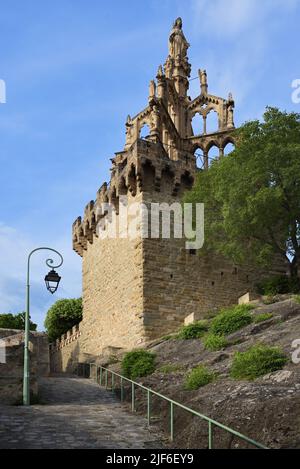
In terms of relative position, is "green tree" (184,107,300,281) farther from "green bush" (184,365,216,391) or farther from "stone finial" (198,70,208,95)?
"stone finial" (198,70,208,95)

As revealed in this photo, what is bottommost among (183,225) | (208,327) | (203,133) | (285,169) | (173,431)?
(173,431)

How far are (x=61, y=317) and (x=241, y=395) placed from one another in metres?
35.1

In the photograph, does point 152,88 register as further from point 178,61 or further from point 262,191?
point 262,191

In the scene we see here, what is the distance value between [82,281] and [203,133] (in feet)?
50.8

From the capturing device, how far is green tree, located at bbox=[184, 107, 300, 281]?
25688mm

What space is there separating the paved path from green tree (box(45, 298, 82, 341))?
27.4 meters

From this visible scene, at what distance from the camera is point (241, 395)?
40.7ft

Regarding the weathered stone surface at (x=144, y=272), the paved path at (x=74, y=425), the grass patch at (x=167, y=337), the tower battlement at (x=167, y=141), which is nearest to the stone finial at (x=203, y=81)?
the tower battlement at (x=167, y=141)

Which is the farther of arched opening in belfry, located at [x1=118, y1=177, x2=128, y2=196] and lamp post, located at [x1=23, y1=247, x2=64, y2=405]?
arched opening in belfry, located at [x1=118, y1=177, x2=128, y2=196]

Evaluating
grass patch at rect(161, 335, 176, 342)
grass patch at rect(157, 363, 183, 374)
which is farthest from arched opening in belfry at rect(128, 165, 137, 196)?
grass patch at rect(157, 363, 183, 374)

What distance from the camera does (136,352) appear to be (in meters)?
21.0

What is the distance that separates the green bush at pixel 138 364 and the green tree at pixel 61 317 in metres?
25.8

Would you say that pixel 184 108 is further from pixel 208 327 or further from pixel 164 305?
pixel 208 327
